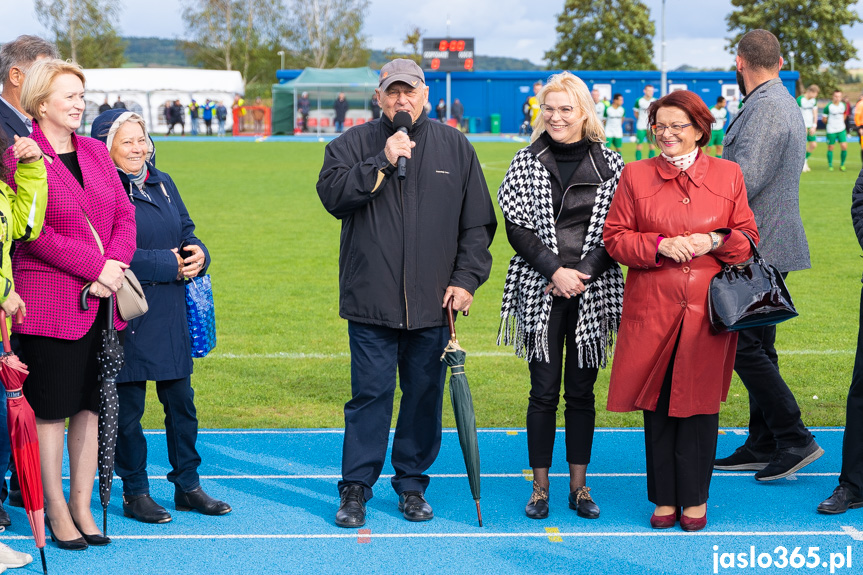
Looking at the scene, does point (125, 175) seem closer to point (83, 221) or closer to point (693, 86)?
point (83, 221)

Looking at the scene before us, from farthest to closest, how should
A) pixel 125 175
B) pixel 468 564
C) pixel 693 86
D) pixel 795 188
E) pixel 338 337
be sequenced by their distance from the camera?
pixel 693 86 → pixel 338 337 → pixel 795 188 → pixel 125 175 → pixel 468 564

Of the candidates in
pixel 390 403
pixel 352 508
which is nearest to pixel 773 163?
pixel 390 403

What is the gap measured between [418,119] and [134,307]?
1539 millimetres

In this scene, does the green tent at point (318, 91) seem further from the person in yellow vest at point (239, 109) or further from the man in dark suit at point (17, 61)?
the man in dark suit at point (17, 61)

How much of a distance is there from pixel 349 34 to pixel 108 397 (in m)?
81.8

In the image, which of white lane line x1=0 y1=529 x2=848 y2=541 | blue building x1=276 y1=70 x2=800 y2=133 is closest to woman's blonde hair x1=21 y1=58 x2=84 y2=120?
white lane line x1=0 y1=529 x2=848 y2=541

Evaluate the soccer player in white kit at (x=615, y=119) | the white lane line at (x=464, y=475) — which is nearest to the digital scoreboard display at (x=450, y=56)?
the soccer player in white kit at (x=615, y=119)

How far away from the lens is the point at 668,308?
4305 mm

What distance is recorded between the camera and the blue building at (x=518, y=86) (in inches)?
1842

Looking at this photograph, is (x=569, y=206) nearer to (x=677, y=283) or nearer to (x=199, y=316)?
(x=677, y=283)

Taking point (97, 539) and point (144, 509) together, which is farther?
point (144, 509)

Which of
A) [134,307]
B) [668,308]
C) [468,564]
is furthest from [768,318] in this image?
[134,307]

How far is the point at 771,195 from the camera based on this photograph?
16.3 ft

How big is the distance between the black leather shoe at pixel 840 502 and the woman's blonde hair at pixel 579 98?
2005 mm
